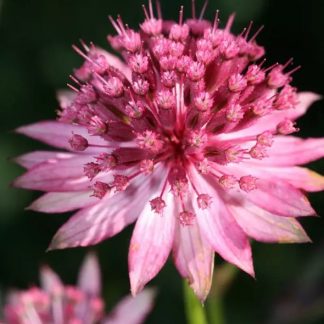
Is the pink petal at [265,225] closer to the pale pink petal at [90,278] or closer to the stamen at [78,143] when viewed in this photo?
the stamen at [78,143]

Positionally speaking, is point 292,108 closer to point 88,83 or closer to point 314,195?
point 88,83

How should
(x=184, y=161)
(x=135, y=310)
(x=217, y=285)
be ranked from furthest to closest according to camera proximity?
(x=135, y=310), (x=217, y=285), (x=184, y=161)

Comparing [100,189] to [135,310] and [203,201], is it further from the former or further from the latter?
[135,310]

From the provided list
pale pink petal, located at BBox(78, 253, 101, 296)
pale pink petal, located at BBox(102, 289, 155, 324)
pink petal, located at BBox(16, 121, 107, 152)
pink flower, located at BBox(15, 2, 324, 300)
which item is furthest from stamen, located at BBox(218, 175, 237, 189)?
pale pink petal, located at BBox(78, 253, 101, 296)

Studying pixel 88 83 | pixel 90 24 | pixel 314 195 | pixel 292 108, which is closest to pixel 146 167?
pixel 88 83

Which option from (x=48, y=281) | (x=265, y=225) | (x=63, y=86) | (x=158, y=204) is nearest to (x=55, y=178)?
(x=158, y=204)

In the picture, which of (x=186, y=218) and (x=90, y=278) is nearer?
(x=186, y=218)

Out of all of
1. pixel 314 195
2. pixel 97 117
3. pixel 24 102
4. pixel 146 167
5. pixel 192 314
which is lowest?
pixel 192 314
